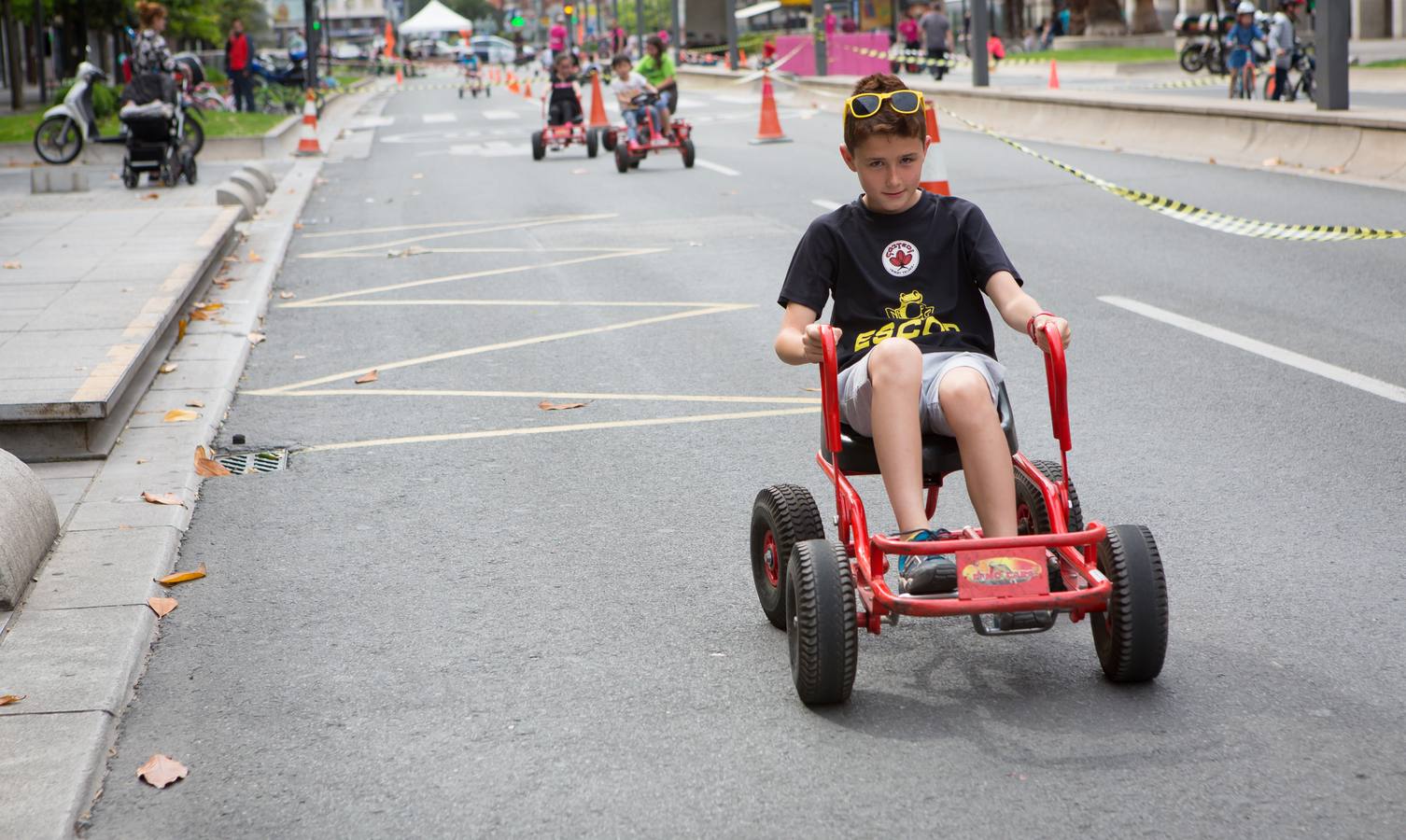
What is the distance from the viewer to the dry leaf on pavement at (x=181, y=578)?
16.6 ft

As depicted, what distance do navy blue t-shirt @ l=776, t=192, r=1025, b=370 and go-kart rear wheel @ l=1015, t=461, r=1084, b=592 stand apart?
0.36 metres

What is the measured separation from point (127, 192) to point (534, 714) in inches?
651

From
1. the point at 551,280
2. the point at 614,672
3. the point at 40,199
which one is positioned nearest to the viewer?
the point at 614,672

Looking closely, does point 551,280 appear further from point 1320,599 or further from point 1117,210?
point 1320,599

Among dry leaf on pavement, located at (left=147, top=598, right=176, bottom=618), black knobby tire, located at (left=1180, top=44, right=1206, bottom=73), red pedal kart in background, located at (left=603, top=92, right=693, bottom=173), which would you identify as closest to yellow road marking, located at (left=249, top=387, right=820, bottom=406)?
dry leaf on pavement, located at (left=147, top=598, right=176, bottom=618)

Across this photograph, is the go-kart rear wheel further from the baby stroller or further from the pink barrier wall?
the pink barrier wall

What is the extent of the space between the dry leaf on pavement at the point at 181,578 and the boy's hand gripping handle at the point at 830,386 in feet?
7.23

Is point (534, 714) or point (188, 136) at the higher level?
point (188, 136)

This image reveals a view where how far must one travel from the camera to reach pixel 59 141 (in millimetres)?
21734

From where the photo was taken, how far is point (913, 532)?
3.82 m

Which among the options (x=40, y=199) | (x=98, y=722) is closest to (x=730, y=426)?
(x=98, y=722)

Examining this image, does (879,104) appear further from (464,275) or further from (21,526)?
(464,275)

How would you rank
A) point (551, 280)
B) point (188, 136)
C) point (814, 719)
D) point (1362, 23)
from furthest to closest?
point (1362, 23), point (188, 136), point (551, 280), point (814, 719)

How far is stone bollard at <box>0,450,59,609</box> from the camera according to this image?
4688 mm
